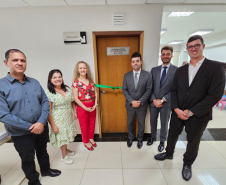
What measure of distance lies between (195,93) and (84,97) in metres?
1.66

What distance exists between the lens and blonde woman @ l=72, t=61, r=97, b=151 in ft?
6.16

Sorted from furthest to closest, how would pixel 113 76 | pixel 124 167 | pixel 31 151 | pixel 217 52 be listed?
pixel 217 52 → pixel 113 76 → pixel 124 167 → pixel 31 151

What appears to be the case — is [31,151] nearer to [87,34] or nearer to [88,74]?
[88,74]

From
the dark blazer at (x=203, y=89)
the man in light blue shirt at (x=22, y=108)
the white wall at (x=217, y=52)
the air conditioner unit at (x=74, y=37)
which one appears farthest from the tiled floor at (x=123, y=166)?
the white wall at (x=217, y=52)

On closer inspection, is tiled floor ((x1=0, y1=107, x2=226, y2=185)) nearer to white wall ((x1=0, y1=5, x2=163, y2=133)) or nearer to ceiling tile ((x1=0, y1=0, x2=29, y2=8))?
white wall ((x1=0, y1=5, x2=163, y2=133))

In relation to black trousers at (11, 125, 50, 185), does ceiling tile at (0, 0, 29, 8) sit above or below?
above

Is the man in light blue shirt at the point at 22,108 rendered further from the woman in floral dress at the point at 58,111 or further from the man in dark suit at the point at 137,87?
the man in dark suit at the point at 137,87

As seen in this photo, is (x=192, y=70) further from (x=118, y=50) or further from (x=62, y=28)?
(x=62, y=28)

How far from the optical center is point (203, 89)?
129 centimetres

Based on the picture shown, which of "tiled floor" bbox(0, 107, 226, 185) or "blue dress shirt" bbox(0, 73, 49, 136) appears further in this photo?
"tiled floor" bbox(0, 107, 226, 185)

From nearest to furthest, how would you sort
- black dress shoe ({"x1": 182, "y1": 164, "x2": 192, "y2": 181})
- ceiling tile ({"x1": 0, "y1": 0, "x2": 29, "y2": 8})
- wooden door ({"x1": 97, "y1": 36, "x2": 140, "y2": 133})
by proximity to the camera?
black dress shoe ({"x1": 182, "y1": 164, "x2": 192, "y2": 181}), ceiling tile ({"x1": 0, "y1": 0, "x2": 29, "y2": 8}), wooden door ({"x1": 97, "y1": 36, "x2": 140, "y2": 133})

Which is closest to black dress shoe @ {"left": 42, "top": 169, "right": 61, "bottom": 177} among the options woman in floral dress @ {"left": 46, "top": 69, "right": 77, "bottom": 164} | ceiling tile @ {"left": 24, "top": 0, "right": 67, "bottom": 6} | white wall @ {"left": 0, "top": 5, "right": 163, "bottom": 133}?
woman in floral dress @ {"left": 46, "top": 69, "right": 77, "bottom": 164}

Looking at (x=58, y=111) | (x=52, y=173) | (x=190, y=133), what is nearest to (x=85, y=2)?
(x=58, y=111)

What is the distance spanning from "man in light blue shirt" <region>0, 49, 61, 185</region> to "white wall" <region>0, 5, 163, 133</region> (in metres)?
1.03
